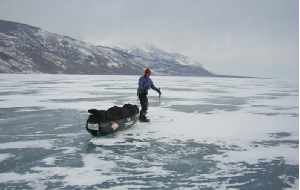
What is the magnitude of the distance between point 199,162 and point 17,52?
194697 millimetres

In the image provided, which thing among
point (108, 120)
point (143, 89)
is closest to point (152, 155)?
point (108, 120)

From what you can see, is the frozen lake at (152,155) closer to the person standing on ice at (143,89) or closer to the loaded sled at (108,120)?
the loaded sled at (108,120)

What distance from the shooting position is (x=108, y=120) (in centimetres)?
816

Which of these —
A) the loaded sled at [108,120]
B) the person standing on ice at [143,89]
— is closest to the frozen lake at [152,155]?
the loaded sled at [108,120]

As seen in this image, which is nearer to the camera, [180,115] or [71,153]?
[71,153]

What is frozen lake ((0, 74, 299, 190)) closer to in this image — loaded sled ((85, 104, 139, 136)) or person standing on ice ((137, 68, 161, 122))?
loaded sled ((85, 104, 139, 136))

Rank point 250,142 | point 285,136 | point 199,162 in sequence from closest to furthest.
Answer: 1. point 199,162
2. point 250,142
3. point 285,136

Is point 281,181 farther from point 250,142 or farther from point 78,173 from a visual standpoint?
point 78,173

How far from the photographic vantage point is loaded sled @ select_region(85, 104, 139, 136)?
7879mm

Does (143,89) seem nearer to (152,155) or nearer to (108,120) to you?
(108,120)

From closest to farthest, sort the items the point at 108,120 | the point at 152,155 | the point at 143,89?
the point at 152,155
the point at 108,120
the point at 143,89

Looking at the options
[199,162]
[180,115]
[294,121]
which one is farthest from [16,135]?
[294,121]

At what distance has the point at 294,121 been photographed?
11422 mm

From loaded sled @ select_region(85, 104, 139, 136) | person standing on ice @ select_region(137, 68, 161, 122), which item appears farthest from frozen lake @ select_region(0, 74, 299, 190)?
person standing on ice @ select_region(137, 68, 161, 122)
